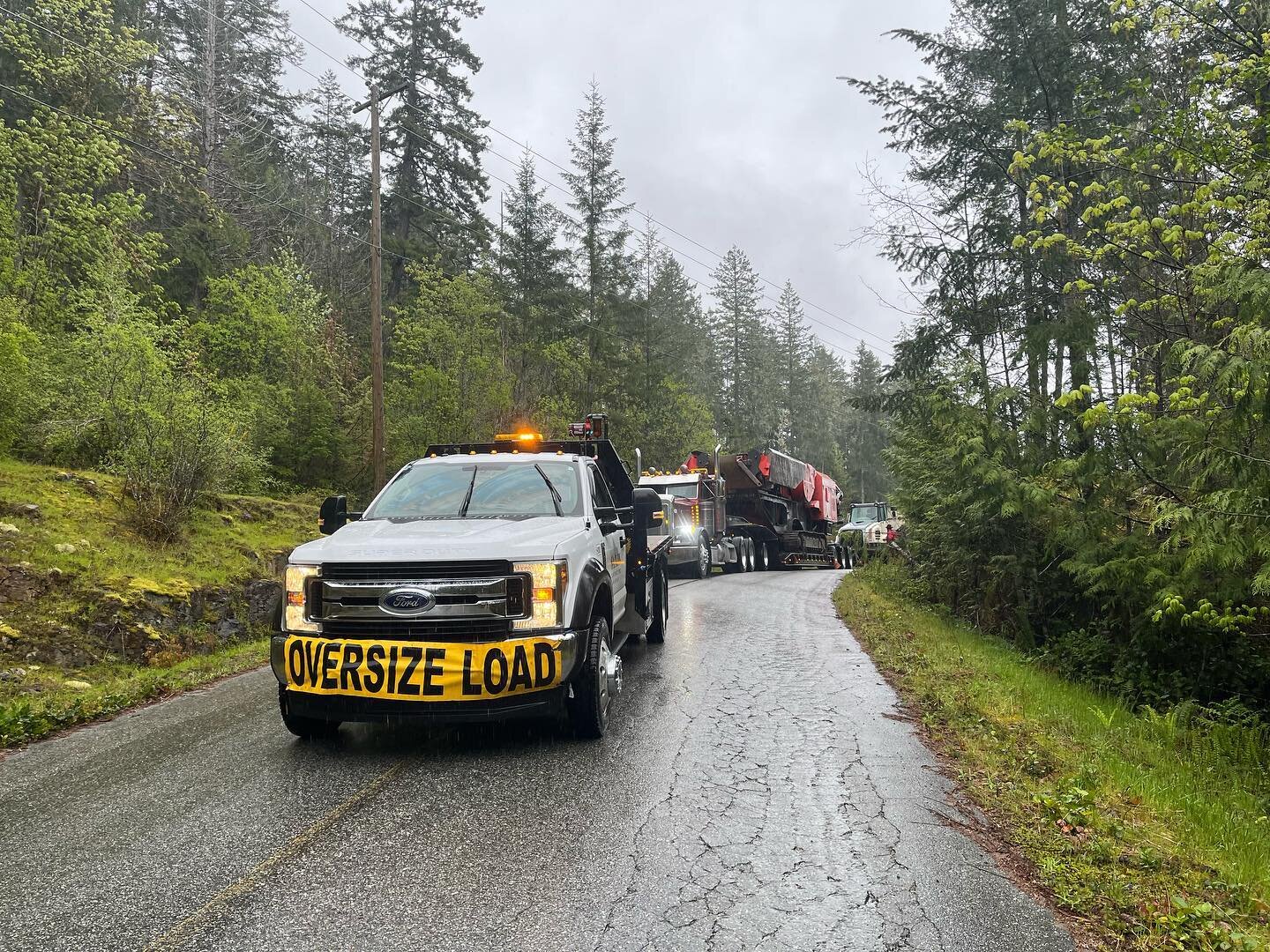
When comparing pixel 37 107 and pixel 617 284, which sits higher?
pixel 617 284

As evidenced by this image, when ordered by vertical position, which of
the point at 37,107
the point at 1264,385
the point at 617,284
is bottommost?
the point at 1264,385

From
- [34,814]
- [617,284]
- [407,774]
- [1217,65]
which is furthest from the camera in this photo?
[617,284]

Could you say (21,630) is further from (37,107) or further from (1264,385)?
(37,107)

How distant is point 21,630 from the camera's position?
841cm

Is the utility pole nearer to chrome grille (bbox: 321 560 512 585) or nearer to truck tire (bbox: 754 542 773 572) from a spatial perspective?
chrome grille (bbox: 321 560 512 585)

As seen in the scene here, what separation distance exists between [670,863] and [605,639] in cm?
248

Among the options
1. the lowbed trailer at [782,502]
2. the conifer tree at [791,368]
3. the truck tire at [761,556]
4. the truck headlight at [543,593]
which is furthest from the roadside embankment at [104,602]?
the conifer tree at [791,368]

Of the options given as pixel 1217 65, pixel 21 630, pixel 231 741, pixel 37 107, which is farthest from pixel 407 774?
pixel 37 107

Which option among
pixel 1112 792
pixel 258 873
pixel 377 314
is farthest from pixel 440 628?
pixel 377 314

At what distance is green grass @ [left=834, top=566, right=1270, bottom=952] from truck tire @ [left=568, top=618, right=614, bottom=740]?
2460mm

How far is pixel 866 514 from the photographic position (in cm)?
3462

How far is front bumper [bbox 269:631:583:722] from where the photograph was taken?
197 inches

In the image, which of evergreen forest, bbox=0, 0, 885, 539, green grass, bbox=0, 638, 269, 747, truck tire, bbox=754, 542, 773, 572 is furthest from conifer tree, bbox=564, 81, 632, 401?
green grass, bbox=0, 638, 269, 747

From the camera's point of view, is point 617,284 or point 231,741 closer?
point 231,741
